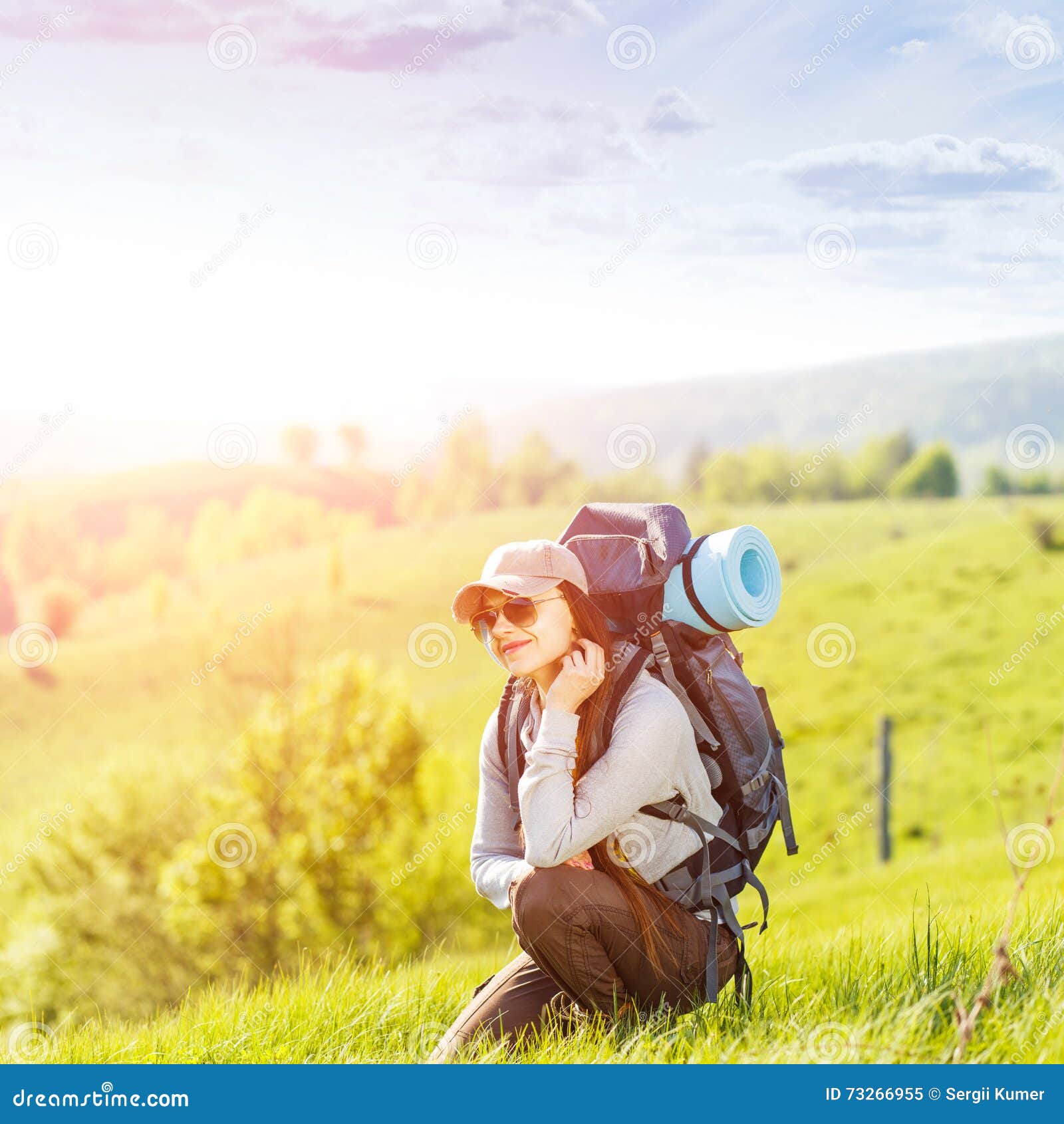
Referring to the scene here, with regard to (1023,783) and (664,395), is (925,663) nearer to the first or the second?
(1023,783)

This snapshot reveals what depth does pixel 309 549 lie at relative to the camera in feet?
226

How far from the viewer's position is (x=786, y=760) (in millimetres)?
37219

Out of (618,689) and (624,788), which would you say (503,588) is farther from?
(624,788)

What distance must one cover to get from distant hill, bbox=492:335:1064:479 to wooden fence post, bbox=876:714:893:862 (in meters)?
43.3

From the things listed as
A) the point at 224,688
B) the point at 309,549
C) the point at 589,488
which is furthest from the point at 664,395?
the point at 224,688

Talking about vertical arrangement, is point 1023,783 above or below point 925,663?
below

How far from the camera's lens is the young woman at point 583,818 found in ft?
11.0

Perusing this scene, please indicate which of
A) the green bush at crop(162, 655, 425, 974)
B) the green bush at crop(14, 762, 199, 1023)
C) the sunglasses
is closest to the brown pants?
the sunglasses

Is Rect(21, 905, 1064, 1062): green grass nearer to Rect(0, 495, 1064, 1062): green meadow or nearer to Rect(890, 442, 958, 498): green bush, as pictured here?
Rect(0, 495, 1064, 1062): green meadow

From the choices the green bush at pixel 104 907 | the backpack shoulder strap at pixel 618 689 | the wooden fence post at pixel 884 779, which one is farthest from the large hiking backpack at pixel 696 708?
the green bush at pixel 104 907

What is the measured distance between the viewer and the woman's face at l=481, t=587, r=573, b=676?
3537 mm

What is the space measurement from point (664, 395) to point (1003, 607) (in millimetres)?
62776

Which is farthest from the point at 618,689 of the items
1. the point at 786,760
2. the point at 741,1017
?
the point at 786,760

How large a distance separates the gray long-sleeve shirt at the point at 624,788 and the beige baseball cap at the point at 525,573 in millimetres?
418
